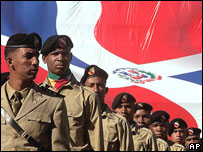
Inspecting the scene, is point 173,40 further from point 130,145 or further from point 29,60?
point 29,60

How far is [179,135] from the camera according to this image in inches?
433

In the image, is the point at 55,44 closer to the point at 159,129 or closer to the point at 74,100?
the point at 74,100

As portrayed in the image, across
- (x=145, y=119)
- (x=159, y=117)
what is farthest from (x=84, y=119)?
(x=159, y=117)

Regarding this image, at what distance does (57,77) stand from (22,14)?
11.9 m

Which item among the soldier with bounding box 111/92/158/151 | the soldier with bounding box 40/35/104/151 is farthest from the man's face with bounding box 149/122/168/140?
the soldier with bounding box 40/35/104/151

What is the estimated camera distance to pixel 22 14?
17594 mm

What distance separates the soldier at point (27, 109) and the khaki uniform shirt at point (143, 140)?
4138 millimetres

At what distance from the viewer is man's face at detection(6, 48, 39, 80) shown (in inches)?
177

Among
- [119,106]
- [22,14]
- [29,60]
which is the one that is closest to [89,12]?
[22,14]

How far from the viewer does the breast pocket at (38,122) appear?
4430 millimetres

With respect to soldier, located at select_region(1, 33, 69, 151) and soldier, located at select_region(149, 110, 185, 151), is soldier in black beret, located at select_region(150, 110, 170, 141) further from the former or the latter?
soldier, located at select_region(1, 33, 69, 151)

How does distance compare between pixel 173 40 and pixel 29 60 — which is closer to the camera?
pixel 29 60

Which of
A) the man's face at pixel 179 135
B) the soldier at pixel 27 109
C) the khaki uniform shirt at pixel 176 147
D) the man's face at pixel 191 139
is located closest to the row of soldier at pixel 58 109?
the soldier at pixel 27 109

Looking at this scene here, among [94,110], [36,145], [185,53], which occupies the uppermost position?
[185,53]
